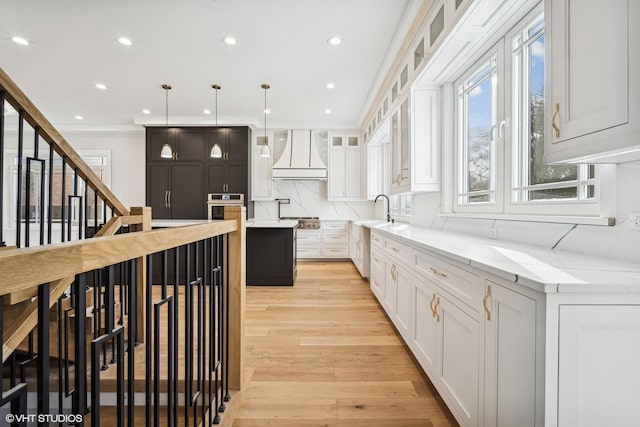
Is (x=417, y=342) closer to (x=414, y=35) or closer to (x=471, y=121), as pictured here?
(x=471, y=121)

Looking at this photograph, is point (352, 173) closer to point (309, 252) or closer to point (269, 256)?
point (309, 252)

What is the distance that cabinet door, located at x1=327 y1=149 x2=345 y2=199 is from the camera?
6.57 meters

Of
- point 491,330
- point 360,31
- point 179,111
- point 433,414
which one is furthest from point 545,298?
point 179,111

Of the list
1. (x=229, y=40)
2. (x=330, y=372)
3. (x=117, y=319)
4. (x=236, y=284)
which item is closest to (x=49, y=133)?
(x=236, y=284)

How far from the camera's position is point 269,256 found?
445 centimetres

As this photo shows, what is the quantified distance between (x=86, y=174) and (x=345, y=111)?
432 centimetres

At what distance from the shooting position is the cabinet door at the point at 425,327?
1812 mm

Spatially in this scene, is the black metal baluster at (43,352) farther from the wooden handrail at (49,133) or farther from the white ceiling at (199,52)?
the white ceiling at (199,52)

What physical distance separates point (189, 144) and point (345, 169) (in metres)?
3.12

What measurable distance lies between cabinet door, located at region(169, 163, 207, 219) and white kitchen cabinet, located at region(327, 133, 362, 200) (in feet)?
8.36

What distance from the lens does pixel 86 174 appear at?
2.20 metres

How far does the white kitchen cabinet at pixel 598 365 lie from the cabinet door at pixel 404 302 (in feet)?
4.28

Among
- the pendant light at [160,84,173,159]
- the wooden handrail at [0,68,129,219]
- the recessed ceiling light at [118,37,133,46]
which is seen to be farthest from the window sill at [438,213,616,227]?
the pendant light at [160,84,173,159]

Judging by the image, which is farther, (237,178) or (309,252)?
(309,252)
